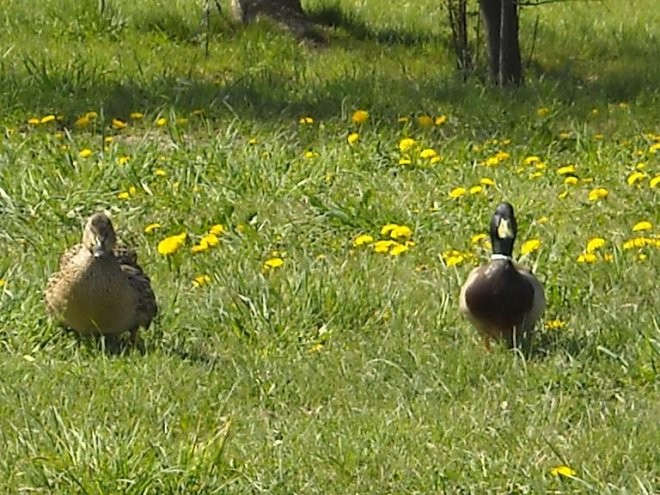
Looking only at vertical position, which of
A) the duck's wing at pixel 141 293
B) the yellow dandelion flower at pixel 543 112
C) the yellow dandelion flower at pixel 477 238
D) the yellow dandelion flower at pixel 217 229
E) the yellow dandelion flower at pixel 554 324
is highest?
the duck's wing at pixel 141 293

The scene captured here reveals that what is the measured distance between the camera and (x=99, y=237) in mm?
4906

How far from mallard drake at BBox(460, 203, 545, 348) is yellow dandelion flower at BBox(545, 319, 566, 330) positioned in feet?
0.41

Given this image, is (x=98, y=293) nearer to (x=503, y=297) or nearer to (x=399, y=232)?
(x=503, y=297)

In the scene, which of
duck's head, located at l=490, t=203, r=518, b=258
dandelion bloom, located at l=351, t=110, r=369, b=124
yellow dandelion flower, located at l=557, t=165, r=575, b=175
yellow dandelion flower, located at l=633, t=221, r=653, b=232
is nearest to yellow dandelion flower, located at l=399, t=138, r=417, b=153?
dandelion bloom, located at l=351, t=110, r=369, b=124

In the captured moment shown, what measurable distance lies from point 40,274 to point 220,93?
305 cm

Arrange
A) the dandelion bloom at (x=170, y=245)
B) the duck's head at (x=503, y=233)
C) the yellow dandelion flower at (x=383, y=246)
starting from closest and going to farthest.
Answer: the duck's head at (x=503, y=233) < the dandelion bloom at (x=170, y=245) < the yellow dandelion flower at (x=383, y=246)

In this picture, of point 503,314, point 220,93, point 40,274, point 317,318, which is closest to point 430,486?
point 503,314

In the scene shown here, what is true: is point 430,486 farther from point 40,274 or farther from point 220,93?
point 220,93

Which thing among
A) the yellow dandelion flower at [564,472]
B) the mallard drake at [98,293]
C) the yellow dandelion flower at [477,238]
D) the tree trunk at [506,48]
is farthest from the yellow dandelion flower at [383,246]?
the tree trunk at [506,48]

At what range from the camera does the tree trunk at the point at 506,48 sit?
898 cm

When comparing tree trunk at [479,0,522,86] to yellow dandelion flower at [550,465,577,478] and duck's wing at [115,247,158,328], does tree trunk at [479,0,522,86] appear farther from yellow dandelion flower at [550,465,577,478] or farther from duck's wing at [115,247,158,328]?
yellow dandelion flower at [550,465,577,478]

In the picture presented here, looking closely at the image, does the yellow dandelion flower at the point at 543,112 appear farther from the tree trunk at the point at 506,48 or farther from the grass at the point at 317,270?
the tree trunk at the point at 506,48

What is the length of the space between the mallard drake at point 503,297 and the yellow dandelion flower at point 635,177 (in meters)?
1.85

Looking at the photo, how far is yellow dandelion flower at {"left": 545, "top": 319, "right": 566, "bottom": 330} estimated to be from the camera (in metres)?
5.11
